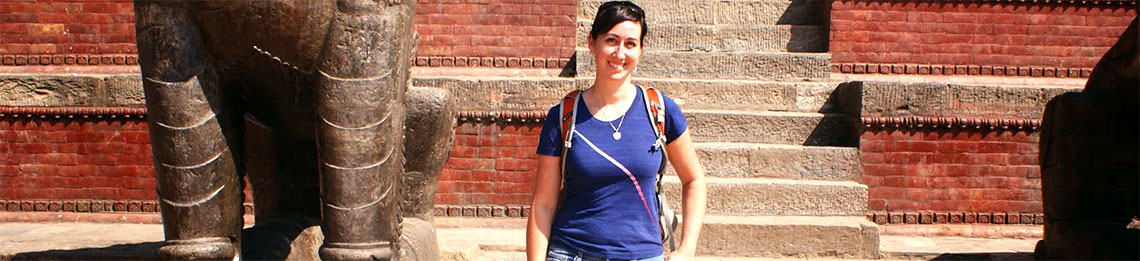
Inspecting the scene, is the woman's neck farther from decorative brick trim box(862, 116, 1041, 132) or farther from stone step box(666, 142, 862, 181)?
decorative brick trim box(862, 116, 1041, 132)

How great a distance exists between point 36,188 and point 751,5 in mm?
5435

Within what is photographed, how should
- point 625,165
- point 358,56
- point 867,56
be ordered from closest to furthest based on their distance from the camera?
point 625,165
point 358,56
point 867,56

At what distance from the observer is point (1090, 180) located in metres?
4.45

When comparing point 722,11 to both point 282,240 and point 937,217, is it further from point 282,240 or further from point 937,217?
point 282,240

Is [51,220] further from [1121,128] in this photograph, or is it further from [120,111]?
[1121,128]

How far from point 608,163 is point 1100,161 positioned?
110 inches

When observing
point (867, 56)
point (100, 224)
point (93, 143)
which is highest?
point (867, 56)

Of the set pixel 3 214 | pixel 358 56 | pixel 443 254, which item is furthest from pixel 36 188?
pixel 358 56

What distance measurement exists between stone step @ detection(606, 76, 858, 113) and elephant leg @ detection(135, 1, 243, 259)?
13.2 ft

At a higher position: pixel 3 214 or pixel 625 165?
pixel 625 165

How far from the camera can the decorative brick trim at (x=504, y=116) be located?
661cm

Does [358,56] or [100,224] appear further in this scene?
[100,224]

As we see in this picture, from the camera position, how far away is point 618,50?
270 cm

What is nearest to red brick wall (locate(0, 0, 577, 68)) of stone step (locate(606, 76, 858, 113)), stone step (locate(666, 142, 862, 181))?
stone step (locate(606, 76, 858, 113))
